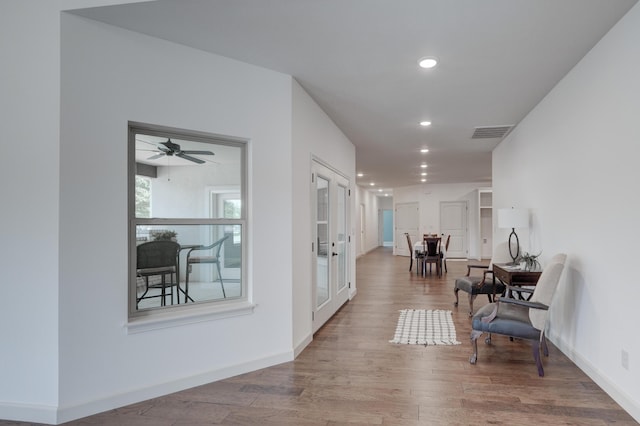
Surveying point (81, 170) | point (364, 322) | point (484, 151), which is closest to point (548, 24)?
point (81, 170)

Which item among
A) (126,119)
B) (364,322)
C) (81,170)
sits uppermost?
(126,119)

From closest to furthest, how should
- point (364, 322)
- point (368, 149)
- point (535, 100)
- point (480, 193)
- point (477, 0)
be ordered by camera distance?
point (477, 0) < point (535, 100) < point (364, 322) < point (368, 149) < point (480, 193)

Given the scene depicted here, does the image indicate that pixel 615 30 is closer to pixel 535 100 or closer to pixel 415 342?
pixel 535 100

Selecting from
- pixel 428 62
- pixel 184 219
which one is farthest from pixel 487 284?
pixel 184 219

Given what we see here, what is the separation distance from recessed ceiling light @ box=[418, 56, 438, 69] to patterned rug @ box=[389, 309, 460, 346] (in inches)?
111

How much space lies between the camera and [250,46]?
9.94 feet

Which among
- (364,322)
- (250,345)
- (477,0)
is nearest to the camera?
(477,0)

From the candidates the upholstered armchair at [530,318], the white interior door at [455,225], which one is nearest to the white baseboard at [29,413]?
the upholstered armchair at [530,318]

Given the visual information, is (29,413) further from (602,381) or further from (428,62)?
(602,381)

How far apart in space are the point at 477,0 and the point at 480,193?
1146 cm

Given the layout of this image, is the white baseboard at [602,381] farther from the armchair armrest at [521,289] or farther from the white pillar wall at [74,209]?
the white pillar wall at [74,209]

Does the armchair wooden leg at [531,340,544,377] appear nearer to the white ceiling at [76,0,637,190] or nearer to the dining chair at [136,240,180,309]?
the white ceiling at [76,0,637,190]

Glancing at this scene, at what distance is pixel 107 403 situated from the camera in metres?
2.64

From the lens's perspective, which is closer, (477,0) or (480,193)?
(477,0)
